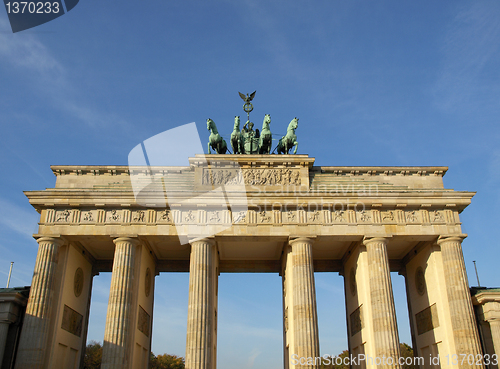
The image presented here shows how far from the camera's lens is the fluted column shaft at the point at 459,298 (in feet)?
83.5

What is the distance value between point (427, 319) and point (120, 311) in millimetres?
19440

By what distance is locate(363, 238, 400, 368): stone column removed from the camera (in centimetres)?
2547

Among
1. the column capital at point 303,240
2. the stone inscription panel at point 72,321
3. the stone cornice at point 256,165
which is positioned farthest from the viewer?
the stone cornice at point 256,165

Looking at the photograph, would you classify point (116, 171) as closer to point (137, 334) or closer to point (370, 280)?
point (137, 334)

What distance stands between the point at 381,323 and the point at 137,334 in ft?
48.3

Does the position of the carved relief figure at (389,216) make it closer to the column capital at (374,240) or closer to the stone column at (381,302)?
the column capital at (374,240)

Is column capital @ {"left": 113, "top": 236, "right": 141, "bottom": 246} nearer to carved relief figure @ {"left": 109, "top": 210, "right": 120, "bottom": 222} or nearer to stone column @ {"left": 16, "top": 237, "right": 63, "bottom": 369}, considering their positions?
carved relief figure @ {"left": 109, "top": 210, "right": 120, "bottom": 222}

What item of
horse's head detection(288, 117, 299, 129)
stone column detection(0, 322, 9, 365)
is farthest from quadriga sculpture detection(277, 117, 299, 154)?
stone column detection(0, 322, 9, 365)

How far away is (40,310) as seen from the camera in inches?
1003

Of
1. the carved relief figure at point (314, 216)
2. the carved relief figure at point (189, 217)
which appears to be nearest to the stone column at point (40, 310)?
the carved relief figure at point (189, 217)

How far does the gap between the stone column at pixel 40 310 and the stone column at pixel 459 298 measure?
76.5 ft

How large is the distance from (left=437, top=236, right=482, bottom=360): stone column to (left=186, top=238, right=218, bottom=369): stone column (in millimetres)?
14171

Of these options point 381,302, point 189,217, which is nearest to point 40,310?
point 189,217

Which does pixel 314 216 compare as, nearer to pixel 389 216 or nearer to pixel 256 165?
pixel 389 216
